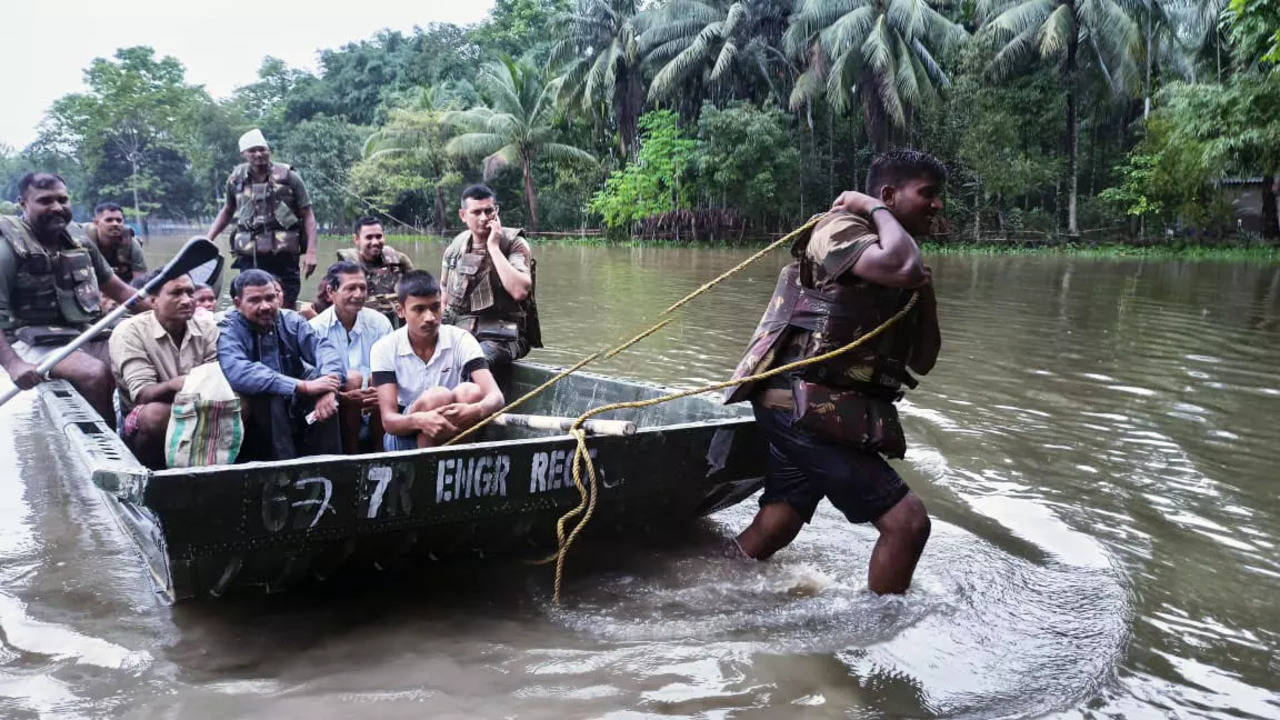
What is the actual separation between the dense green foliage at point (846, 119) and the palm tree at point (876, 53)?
61 mm

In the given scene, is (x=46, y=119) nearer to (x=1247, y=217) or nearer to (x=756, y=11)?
(x=756, y=11)

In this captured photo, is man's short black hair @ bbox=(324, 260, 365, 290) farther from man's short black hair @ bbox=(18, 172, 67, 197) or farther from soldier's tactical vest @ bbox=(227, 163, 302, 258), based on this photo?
soldier's tactical vest @ bbox=(227, 163, 302, 258)

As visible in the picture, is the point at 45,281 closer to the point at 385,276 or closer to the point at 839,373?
the point at 385,276

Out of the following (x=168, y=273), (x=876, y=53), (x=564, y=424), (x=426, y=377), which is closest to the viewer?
(x=564, y=424)

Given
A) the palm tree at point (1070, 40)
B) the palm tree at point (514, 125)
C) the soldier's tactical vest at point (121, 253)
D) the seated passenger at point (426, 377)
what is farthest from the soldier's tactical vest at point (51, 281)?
the palm tree at point (514, 125)

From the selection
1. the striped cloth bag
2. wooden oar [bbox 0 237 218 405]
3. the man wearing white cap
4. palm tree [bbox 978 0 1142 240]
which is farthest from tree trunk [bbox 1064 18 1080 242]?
the striped cloth bag

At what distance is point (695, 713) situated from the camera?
3088mm

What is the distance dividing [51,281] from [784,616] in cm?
487

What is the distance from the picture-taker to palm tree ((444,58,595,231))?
Answer: 3688 centimetres

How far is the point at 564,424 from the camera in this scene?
13.8ft

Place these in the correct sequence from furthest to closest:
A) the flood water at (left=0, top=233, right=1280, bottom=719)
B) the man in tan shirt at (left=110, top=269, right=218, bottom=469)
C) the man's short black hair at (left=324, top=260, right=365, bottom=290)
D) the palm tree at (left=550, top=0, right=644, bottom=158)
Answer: the palm tree at (left=550, top=0, right=644, bottom=158) < the man's short black hair at (left=324, top=260, right=365, bottom=290) < the man in tan shirt at (left=110, top=269, right=218, bottom=469) < the flood water at (left=0, top=233, right=1280, bottom=719)

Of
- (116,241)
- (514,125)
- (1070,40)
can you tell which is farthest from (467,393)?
(514,125)

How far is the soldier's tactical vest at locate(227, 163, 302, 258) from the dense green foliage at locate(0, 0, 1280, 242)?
12916mm

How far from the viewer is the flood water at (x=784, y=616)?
3182mm
